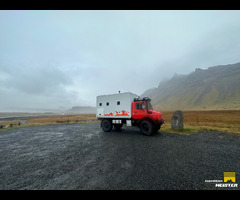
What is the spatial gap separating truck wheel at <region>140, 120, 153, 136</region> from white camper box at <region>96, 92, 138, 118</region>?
4.91 feet

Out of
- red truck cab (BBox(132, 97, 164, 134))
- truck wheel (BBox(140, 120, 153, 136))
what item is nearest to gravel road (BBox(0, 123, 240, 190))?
truck wheel (BBox(140, 120, 153, 136))

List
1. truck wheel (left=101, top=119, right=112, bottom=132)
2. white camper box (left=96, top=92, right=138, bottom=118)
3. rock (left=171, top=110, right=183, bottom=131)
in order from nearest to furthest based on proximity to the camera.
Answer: white camper box (left=96, top=92, right=138, bottom=118) < rock (left=171, top=110, right=183, bottom=131) < truck wheel (left=101, top=119, right=112, bottom=132)

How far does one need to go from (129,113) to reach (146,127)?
2.07m

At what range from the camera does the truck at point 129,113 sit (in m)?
8.59

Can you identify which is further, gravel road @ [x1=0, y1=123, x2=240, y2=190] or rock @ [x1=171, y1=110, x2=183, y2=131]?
rock @ [x1=171, y1=110, x2=183, y2=131]

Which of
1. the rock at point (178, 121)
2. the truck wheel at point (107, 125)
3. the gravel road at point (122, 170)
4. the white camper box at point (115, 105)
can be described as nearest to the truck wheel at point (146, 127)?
the white camper box at point (115, 105)

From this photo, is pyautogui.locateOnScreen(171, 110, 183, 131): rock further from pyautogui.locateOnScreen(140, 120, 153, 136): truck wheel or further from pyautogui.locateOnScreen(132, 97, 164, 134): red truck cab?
pyautogui.locateOnScreen(140, 120, 153, 136): truck wheel

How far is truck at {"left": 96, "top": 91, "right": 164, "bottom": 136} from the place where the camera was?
338 inches
